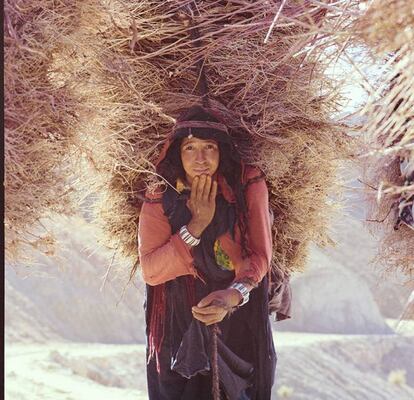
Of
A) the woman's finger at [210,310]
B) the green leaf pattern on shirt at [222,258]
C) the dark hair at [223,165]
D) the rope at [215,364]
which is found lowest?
the rope at [215,364]

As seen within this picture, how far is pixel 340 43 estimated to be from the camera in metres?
2.20

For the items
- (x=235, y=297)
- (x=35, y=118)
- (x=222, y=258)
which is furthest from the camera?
(x=222, y=258)

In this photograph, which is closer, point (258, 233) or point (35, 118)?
point (35, 118)

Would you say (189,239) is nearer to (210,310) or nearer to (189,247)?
(189,247)

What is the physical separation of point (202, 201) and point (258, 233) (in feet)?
0.58

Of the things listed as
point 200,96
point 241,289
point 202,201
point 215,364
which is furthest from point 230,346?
point 200,96

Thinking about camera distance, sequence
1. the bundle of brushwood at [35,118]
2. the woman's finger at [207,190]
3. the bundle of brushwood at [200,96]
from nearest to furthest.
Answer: the bundle of brushwood at [35,118]
the bundle of brushwood at [200,96]
the woman's finger at [207,190]

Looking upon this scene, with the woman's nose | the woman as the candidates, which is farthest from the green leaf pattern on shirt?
the woman's nose

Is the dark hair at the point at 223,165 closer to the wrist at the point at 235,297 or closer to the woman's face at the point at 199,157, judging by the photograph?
the woman's face at the point at 199,157

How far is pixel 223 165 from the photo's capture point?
294cm

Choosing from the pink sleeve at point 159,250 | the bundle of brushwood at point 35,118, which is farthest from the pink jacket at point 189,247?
the bundle of brushwood at point 35,118

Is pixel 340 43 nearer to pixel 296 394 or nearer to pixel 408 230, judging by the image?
pixel 408 230

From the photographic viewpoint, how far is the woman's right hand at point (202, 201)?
287cm

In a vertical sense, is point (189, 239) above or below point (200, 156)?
below
